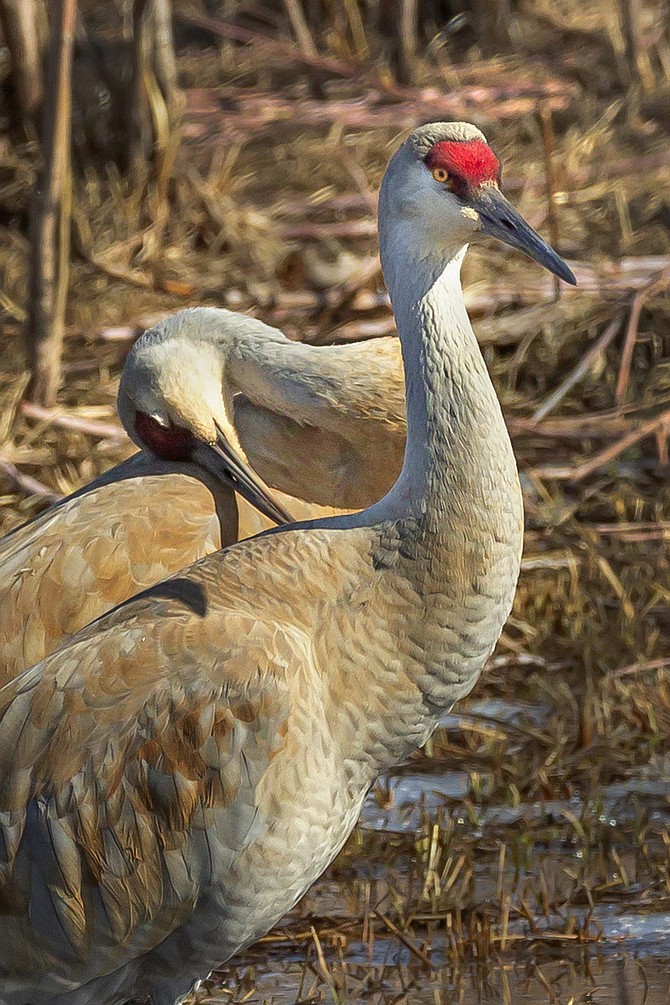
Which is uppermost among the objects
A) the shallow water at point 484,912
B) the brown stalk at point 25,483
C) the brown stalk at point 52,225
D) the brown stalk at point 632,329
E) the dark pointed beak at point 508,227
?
the dark pointed beak at point 508,227

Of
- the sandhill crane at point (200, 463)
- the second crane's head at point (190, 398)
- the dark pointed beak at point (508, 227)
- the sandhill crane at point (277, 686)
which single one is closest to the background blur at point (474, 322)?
the sandhill crane at point (277, 686)

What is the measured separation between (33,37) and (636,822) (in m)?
4.66

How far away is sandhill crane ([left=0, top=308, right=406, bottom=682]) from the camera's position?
3.67 meters

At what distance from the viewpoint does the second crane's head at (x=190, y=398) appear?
374cm

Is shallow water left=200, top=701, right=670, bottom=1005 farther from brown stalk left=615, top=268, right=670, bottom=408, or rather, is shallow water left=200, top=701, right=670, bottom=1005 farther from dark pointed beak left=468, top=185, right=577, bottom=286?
brown stalk left=615, top=268, right=670, bottom=408

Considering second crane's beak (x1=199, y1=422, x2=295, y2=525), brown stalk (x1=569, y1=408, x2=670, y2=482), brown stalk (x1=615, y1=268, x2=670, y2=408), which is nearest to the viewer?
second crane's beak (x1=199, y1=422, x2=295, y2=525)

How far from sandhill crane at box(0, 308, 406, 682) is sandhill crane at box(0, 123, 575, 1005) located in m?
0.47

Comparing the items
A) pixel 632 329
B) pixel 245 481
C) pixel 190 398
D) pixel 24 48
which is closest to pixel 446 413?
pixel 245 481

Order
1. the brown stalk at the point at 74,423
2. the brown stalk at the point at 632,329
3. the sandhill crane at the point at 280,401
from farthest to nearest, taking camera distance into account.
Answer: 1. the brown stalk at the point at 632,329
2. the brown stalk at the point at 74,423
3. the sandhill crane at the point at 280,401

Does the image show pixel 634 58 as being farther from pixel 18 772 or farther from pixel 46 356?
pixel 18 772

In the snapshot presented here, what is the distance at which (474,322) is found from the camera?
623 centimetres

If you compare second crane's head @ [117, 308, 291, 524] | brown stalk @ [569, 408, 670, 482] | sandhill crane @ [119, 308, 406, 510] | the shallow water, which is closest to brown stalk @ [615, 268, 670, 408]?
brown stalk @ [569, 408, 670, 482]

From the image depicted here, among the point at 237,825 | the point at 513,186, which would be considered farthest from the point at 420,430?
the point at 513,186

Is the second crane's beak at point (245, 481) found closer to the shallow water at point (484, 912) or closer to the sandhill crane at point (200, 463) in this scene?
the sandhill crane at point (200, 463)
